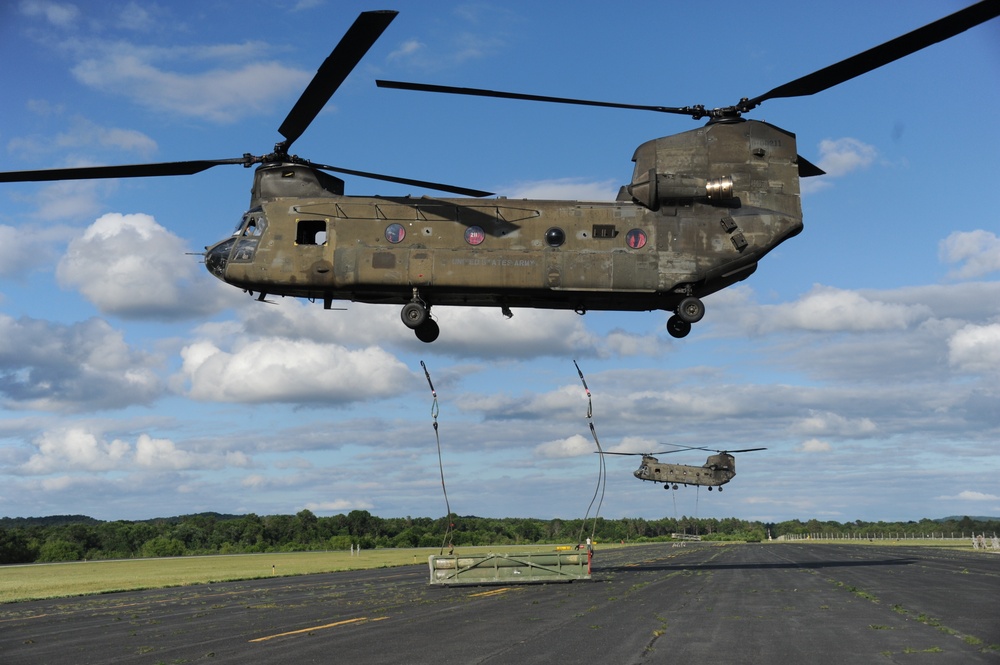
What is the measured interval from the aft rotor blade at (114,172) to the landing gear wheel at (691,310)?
12515 mm

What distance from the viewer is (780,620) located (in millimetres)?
18625

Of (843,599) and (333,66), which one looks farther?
(843,599)

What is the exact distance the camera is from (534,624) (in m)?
17.6

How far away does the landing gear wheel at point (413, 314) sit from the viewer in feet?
73.9

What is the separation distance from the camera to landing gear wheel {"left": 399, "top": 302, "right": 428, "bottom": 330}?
2253cm

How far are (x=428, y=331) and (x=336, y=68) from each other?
7.37m

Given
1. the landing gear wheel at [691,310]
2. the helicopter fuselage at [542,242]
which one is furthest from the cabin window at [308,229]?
the landing gear wheel at [691,310]

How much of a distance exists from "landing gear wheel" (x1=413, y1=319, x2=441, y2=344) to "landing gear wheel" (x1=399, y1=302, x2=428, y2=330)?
43 centimetres

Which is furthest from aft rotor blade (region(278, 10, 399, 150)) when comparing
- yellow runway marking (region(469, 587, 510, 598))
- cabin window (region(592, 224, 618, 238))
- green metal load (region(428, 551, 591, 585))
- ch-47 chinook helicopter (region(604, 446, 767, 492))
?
ch-47 chinook helicopter (region(604, 446, 767, 492))

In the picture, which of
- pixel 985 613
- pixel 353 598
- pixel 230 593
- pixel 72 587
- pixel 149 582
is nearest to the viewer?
pixel 985 613

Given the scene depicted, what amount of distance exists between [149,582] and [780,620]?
34.0 meters

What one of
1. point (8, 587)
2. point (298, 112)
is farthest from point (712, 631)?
point (8, 587)

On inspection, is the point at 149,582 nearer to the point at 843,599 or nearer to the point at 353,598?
the point at 353,598

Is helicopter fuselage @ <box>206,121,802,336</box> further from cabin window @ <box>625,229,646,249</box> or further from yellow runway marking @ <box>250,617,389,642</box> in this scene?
yellow runway marking @ <box>250,617,389,642</box>
